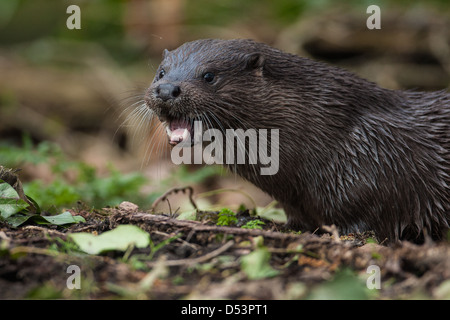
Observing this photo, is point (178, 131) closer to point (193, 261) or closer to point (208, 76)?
point (208, 76)

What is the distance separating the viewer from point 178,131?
4.48m

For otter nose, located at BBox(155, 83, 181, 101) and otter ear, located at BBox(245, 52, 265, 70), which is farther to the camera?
otter ear, located at BBox(245, 52, 265, 70)

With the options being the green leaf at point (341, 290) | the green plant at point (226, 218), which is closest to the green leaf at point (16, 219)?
the green plant at point (226, 218)

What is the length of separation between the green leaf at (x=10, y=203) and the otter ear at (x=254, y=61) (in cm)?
207

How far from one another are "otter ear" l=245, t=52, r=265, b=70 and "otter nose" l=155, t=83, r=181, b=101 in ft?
2.14

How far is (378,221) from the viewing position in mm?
4480

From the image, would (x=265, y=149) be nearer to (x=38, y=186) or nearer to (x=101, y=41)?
(x=38, y=186)

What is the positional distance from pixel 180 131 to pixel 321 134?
111 centimetres

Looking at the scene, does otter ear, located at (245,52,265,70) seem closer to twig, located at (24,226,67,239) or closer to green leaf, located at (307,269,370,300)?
twig, located at (24,226,67,239)

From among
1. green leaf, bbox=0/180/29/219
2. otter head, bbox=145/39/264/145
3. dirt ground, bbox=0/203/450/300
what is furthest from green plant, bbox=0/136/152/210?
dirt ground, bbox=0/203/450/300

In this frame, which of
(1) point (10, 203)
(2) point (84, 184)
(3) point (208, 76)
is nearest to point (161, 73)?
(3) point (208, 76)

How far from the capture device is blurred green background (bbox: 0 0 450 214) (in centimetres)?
980

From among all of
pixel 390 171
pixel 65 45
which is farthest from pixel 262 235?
pixel 65 45
